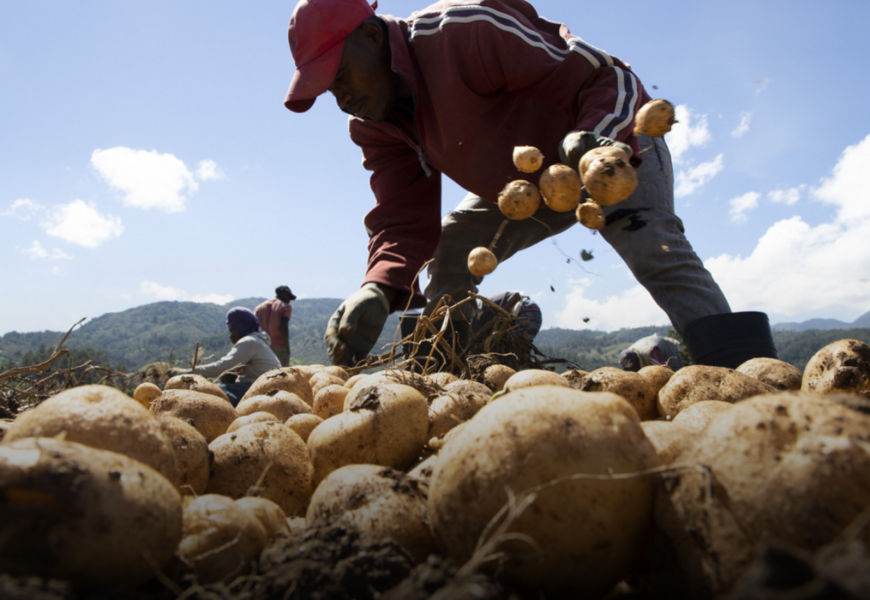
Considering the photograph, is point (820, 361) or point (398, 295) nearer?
point (820, 361)

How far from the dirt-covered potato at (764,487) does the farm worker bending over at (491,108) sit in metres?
2.08

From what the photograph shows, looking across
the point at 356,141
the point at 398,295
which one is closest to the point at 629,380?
the point at 398,295

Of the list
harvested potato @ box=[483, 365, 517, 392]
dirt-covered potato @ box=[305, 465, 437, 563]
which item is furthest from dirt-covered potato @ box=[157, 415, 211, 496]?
harvested potato @ box=[483, 365, 517, 392]

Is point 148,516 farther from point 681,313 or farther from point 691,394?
point 681,313

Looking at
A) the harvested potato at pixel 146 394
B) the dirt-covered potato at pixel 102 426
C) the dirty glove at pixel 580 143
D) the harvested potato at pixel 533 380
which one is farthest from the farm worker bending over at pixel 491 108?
the dirt-covered potato at pixel 102 426

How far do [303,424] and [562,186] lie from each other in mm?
1817

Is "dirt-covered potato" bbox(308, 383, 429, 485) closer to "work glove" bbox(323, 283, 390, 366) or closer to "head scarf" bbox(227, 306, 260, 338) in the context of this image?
"work glove" bbox(323, 283, 390, 366)

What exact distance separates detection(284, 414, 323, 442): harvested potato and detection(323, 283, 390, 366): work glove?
4.98ft

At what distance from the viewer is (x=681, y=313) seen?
11.3 ft

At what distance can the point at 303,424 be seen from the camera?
2484 millimetres

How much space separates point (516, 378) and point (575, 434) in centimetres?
144

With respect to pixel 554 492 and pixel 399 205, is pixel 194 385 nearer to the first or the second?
pixel 399 205

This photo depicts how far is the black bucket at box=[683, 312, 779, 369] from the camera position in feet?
10.2

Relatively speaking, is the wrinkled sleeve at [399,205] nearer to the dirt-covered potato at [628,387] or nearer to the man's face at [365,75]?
the man's face at [365,75]
